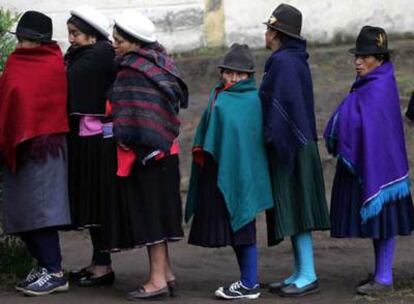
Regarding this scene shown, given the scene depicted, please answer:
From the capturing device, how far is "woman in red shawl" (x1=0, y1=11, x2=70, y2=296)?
713cm

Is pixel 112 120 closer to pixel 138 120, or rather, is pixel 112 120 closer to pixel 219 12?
pixel 138 120

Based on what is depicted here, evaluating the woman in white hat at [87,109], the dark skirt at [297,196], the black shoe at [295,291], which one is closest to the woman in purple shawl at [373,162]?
the dark skirt at [297,196]

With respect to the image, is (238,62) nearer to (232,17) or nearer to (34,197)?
(34,197)

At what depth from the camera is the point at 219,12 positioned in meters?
12.0

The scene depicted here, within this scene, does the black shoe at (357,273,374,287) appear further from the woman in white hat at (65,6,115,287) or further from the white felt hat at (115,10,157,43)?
the white felt hat at (115,10,157,43)

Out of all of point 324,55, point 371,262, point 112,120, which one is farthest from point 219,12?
point 112,120

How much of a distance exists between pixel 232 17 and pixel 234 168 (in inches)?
208

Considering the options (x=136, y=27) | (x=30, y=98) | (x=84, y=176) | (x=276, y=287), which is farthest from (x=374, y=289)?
(x=30, y=98)

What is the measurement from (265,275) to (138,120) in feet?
5.60

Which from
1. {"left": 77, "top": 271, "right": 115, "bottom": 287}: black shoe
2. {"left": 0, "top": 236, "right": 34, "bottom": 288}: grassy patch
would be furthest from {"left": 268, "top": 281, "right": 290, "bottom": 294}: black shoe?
{"left": 0, "top": 236, "right": 34, "bottom": 288}: grassy patch

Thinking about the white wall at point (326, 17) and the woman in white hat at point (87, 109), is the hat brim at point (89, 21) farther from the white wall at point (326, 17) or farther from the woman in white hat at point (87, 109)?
the white wall at point (326, 17)

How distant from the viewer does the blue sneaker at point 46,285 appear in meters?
7.36

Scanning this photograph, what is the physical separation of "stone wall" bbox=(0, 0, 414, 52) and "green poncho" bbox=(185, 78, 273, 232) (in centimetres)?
490

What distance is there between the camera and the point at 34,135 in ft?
23.5
